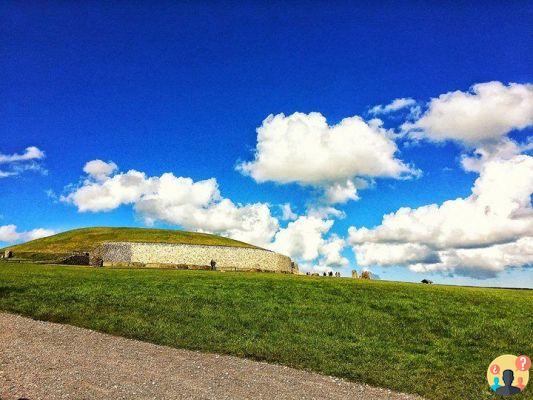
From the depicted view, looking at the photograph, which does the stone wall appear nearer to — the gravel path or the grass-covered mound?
the grass-covered mound

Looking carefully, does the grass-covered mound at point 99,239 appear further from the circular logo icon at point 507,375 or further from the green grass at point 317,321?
the circular logo icon at point 507,375

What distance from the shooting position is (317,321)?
2506 centimetres

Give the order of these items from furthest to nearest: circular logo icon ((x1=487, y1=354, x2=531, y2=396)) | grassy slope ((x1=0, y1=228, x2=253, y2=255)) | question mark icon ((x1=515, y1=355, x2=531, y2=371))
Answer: grassy slope ((x1=0, y1=228, x2=253, y2=255))
circular logo icon ((x1=487, y1=354, x2=531, y2=396))
question mark icon ((x1=515, y1=355, x2=531, y2=371))

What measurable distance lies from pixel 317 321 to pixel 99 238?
7298 centimetres

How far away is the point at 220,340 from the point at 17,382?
903cm

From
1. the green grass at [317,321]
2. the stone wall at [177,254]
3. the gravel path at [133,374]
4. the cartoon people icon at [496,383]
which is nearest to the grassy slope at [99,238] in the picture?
the stone wall at [177,254]

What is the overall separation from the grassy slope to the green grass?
50.4m

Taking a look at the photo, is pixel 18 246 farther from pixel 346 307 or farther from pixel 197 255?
pixel 346 307

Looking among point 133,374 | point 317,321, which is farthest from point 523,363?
point 317,321

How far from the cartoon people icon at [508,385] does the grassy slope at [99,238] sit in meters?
74.3

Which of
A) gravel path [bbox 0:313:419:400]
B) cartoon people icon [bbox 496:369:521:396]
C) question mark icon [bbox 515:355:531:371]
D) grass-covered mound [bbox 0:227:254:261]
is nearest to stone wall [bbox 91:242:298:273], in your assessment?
grass-covered mound [bbox 0:227:254:261]

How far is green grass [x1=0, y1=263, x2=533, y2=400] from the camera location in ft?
61.8

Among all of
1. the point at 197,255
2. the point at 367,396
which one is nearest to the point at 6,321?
the point at 367,396

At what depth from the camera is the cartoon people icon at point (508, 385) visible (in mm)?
10337
